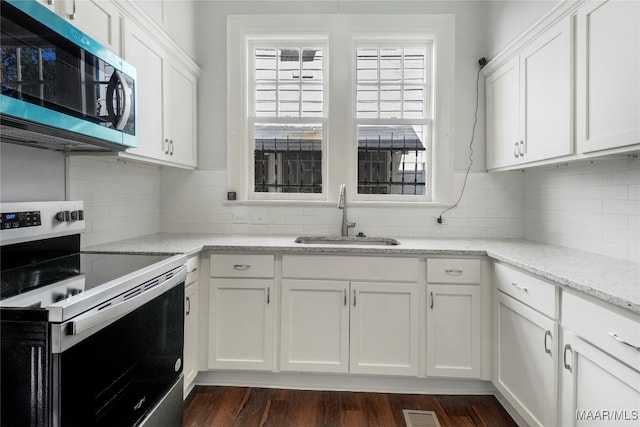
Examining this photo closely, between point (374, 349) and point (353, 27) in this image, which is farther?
point (353, 27)

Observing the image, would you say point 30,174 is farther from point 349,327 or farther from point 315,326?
point 349,327

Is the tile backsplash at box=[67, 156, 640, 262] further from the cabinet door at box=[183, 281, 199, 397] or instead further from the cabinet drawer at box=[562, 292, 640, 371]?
the cabinet drawer at box=[562, 292, 640, 371]

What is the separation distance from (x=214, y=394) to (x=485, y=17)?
130 inches

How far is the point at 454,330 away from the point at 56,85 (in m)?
2.24

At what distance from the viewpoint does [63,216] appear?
1.59 m

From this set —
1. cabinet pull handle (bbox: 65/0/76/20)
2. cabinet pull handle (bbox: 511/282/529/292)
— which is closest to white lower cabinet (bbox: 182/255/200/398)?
cabinet pull handle (bbox: 65/0/76/20)

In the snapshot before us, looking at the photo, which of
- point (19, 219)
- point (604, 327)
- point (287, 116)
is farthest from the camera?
point (287, 116)

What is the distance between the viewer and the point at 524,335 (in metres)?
1.73

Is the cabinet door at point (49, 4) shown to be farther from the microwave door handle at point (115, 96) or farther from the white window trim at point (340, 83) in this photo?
the white window trim at point (340, 83)

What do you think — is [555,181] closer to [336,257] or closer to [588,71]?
[588,71]

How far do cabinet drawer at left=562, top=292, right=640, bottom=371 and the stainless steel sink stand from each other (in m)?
1.23

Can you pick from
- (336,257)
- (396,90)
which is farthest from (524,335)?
(396,90)

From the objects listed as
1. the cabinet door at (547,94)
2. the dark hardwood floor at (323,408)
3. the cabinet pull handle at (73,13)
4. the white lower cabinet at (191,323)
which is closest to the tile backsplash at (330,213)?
the cabinet door at (547,94)

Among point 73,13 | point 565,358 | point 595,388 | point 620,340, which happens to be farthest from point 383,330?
point 73,13
